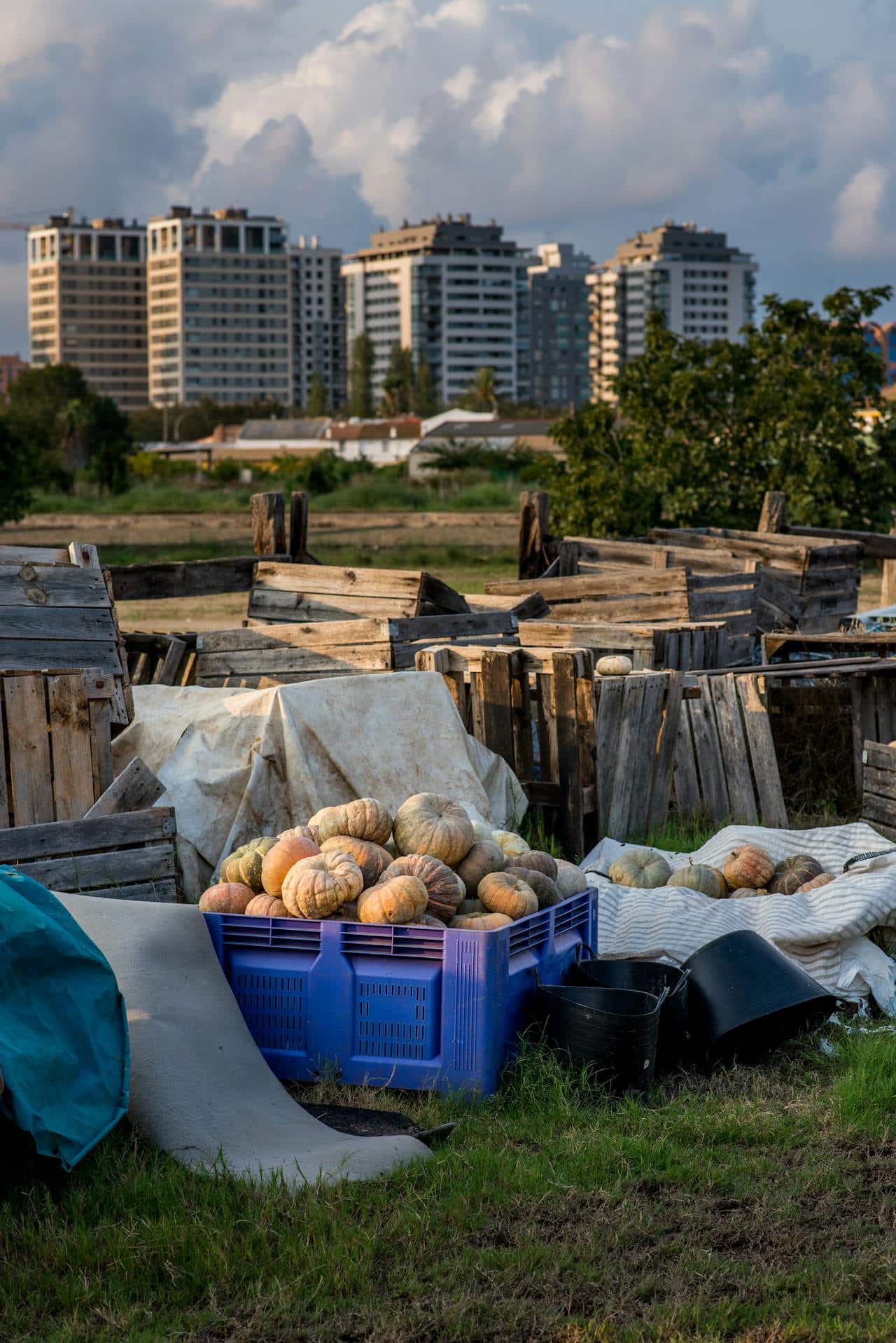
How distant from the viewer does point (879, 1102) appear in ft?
16.8

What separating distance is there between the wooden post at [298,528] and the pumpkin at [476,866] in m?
7.15

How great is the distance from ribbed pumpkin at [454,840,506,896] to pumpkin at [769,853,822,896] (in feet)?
6.11

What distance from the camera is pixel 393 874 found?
544 cm

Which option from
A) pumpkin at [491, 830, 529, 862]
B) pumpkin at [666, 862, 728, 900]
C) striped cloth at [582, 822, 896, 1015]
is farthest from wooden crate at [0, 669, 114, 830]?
pumpkin at [666, 862, 728, 900]

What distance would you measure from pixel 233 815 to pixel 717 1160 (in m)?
3.80

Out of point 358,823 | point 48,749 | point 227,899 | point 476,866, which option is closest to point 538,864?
point 476,866

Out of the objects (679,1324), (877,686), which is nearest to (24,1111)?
(679,1324)

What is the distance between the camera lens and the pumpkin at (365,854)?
5.56 meters

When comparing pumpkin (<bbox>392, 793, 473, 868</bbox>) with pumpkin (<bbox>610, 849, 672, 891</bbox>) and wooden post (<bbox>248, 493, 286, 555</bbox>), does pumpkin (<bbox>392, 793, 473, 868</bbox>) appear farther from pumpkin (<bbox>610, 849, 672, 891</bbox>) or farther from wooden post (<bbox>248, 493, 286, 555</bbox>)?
wooden post (<bbox>248, 493, 286, 555</bbox>)

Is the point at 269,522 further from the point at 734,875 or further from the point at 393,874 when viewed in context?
the point at 393,874

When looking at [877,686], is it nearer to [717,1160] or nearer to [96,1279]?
[717,1160]

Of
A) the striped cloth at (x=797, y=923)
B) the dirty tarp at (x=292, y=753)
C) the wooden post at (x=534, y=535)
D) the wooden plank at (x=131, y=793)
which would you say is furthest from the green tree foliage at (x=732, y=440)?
the wooden plank at (x=131, y=793)

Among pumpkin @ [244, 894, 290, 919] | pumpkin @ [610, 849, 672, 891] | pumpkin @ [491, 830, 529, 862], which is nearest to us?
pumpkin @ [244, 894, 290, 919]

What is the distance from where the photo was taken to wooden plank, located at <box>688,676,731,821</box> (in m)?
9.52
